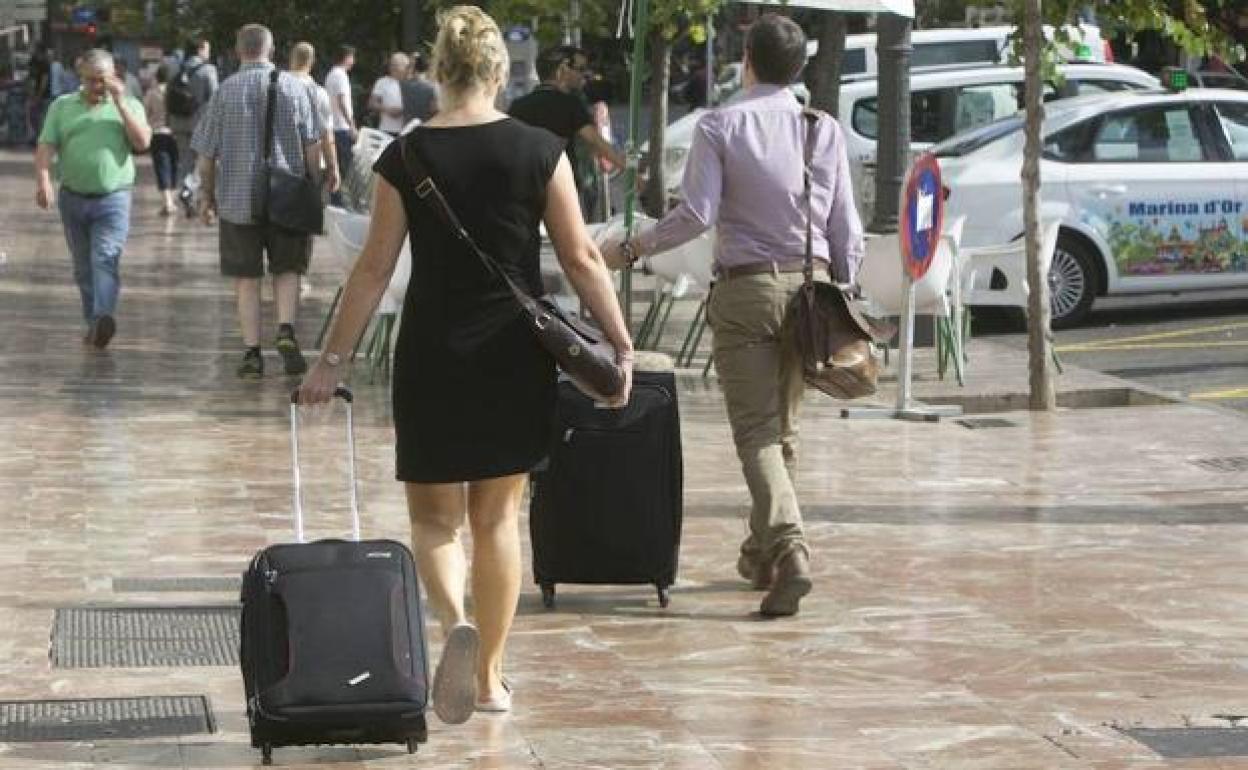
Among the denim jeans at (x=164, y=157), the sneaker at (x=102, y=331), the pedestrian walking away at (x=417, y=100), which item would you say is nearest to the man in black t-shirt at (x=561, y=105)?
the sneaker at (x=102, y=331)

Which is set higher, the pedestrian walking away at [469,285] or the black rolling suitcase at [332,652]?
the pedestrian walking away at [469,285]

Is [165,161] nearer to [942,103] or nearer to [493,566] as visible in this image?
[942,103]

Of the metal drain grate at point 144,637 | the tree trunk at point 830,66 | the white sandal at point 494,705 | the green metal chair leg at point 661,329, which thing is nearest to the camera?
the white sandal at point 494,705

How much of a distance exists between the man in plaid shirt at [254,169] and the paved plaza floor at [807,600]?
0.37m

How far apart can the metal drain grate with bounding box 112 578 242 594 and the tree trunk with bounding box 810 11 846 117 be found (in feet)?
47.1

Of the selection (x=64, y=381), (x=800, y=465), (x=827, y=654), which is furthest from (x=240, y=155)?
(x=827, y=654)

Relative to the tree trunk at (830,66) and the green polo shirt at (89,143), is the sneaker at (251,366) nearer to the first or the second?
the green polo shirt at (89,143)

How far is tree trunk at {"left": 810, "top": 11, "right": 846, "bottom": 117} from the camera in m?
23.5

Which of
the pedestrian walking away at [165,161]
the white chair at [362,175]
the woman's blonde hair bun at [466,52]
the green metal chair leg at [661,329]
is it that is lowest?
the pedestrian walking away at [165,161]

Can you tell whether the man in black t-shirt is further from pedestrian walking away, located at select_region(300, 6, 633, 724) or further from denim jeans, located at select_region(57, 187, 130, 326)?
pedestrian walking away, located at select_region(300, 6, 633, 724)

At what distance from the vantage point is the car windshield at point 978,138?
19.3 m

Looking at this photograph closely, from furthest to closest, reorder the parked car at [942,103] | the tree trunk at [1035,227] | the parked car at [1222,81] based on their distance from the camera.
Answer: the parked car at [1222,81]
the parked car at [942,103]
the tree trunk at [1035,227]

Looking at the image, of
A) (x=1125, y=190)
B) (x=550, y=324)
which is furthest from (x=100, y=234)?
(x=550, y=324)

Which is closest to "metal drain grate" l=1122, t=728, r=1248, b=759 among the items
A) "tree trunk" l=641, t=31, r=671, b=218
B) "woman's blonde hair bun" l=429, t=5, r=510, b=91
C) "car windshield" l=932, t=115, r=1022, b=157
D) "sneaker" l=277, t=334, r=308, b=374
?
"woman's blonde hair bun" l=429, t=5, r=510, b=91
